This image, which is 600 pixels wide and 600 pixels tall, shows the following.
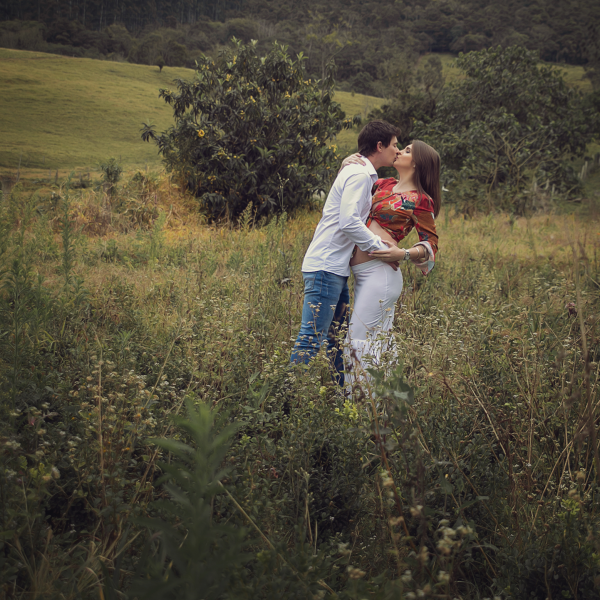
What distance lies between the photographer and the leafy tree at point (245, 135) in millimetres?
9781

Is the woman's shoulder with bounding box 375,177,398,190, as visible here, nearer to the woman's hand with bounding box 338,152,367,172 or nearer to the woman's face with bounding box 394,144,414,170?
the woman's face with bounding box 394,144,414,170

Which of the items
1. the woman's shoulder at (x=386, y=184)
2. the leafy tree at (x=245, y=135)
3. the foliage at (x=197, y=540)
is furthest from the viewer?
the leafy tree at (x=245, y=135)

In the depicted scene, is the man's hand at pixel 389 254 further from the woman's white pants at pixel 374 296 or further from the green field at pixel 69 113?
the green field at pixel 69 113

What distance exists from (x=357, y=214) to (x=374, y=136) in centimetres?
66

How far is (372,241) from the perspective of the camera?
124 inches

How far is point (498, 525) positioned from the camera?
1935 mm

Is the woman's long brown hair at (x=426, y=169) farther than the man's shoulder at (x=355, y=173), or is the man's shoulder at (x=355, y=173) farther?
the woman's long brown hair at (x=426, y=169)

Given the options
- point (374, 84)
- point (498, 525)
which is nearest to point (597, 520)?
point (498, 525)

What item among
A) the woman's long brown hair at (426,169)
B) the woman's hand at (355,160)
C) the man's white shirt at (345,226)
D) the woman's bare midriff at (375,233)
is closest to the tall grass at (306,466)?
the man's white shirt at (345,226)

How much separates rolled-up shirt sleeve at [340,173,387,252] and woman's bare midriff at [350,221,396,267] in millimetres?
148

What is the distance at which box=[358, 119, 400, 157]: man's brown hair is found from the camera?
3326mm

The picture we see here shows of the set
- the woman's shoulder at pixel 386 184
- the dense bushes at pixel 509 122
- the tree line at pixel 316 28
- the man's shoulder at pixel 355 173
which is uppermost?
the tree line at pixel 316 28

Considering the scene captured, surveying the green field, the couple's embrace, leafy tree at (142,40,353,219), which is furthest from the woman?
leafy tree at (142,40,353,219)

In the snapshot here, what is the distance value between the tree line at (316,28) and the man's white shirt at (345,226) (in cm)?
740
